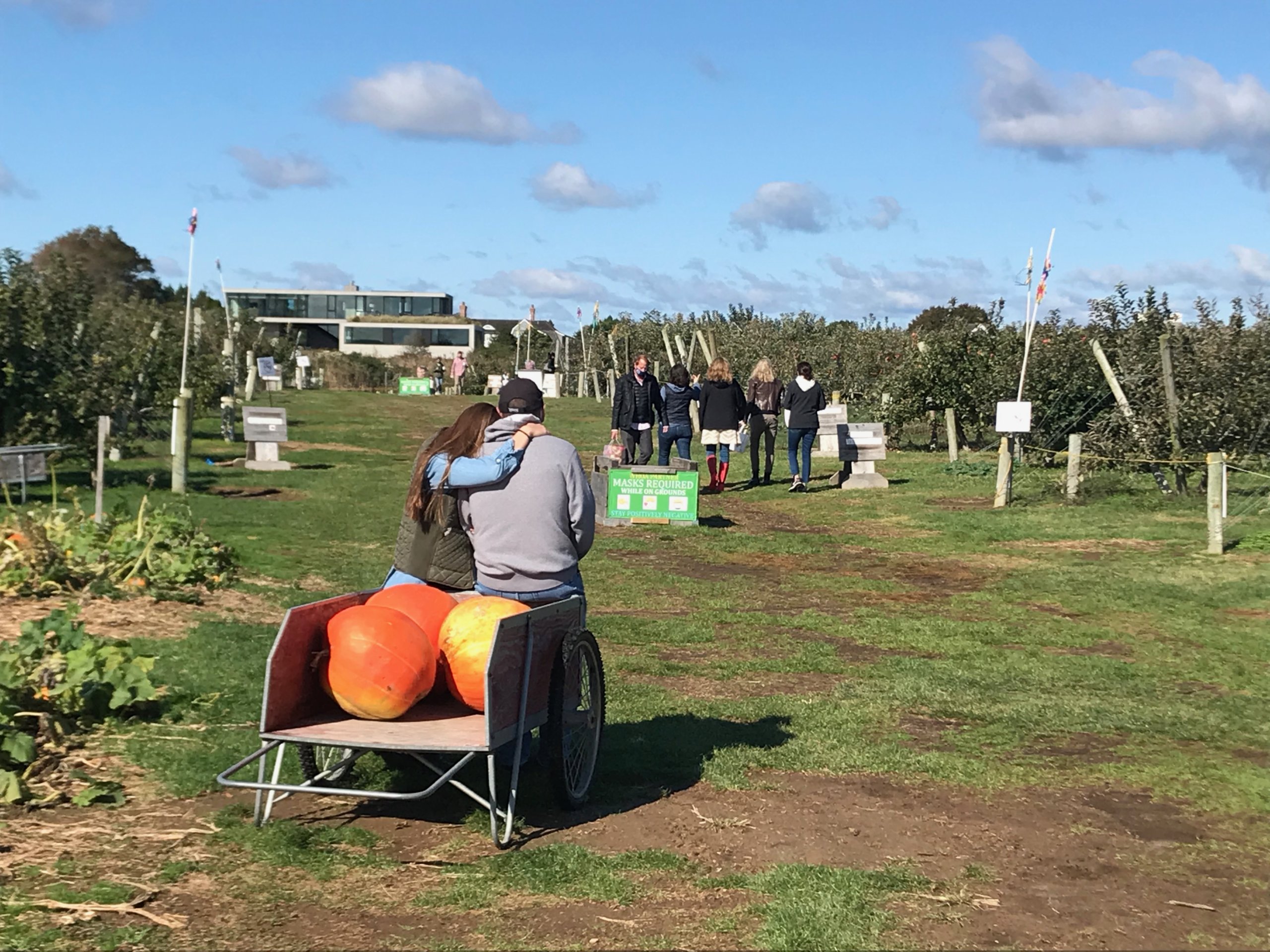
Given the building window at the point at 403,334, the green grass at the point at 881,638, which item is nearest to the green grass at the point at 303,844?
the green grass at the point at 881,638

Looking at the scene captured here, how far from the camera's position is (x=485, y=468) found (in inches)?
249

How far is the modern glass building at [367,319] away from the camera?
4232 inches

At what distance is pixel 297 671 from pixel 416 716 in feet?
1.76

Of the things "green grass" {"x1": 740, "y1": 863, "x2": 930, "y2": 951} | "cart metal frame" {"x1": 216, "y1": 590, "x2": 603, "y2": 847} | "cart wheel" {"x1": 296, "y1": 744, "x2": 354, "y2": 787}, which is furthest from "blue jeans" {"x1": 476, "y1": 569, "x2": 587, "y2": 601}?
"green grass" {"x1": 740, "y1": 863, "x2": 930, "y2": 951}

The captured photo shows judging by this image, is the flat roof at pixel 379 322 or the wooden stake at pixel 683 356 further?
the flat roof at pixel 379 322

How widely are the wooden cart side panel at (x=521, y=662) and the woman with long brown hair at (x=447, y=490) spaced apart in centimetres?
65

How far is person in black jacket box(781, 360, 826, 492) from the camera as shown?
21.0 meters

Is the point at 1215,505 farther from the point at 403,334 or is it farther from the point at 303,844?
the point at 403,334

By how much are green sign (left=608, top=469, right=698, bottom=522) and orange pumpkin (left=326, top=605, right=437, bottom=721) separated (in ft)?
37.6

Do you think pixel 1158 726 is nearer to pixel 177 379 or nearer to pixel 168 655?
pixel 168 655

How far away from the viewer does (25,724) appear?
6953 millimetres

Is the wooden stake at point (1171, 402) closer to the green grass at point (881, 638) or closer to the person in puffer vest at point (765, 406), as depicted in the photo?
the green grass at point (881, 638)

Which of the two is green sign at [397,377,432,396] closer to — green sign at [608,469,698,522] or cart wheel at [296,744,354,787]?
green sign at [608,469,698,522]

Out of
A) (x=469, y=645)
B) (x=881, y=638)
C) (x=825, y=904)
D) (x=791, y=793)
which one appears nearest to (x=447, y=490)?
(x=469, y=645)
